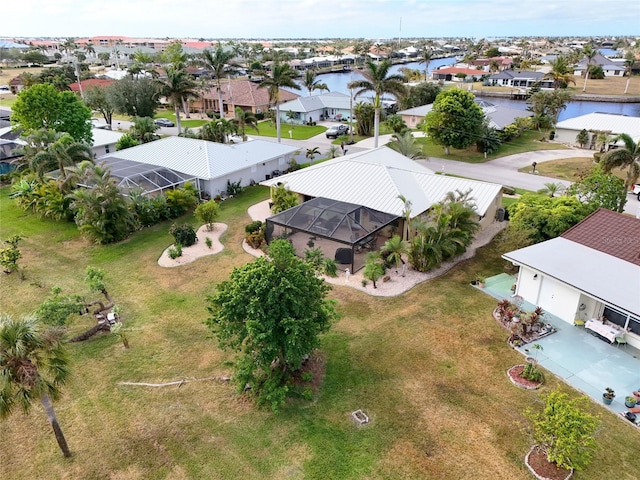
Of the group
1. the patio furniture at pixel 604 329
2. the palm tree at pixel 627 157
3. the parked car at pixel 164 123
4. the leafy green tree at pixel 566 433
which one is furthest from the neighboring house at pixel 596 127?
the parked car at pixel 164 123

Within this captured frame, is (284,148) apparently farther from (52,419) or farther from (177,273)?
(52,419)

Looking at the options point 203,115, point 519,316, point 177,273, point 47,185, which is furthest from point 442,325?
point 203,115

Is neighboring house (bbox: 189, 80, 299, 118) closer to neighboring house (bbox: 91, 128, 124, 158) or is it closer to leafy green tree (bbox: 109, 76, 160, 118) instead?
leafy green tree (bbox: 109, 76, 160, 118)

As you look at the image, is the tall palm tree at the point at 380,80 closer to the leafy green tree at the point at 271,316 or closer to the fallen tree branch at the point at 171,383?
the leafy green tree at the point at 271,316

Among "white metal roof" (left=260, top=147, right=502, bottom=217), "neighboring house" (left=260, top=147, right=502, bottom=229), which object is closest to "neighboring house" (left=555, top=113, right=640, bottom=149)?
"neighboring house" (left=260, top=147, right=502, bottom=229)

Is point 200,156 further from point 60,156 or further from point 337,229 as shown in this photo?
point 337,229

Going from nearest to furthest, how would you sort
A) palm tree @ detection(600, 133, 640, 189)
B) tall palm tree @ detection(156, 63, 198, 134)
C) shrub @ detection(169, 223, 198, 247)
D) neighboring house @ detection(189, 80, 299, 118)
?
shrub @ detection(169, 223, 198, 247)
palm tree @ detection(600, 133, 640, 189)
tall palm tree @ detection(156, 63, 198, 134)
neighboring house @ detection(189, 80, 299, 118)

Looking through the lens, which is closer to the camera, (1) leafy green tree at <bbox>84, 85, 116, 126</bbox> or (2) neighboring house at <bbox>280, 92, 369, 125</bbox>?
(1) leafy green tree at <bbox>84, 85, 116, 126</bbox>
